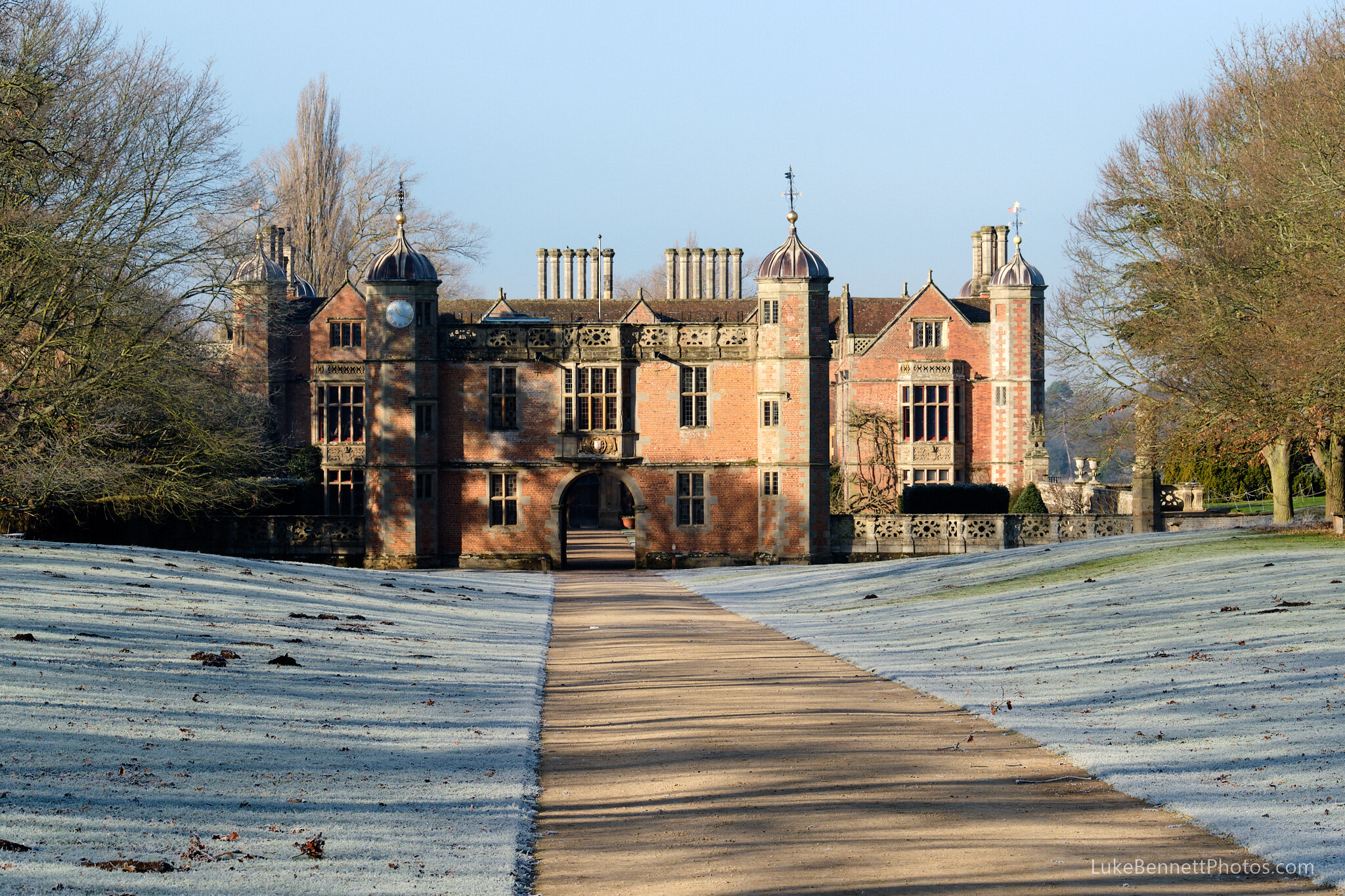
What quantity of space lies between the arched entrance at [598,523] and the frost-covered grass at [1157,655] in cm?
1063

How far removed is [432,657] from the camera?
617 inches

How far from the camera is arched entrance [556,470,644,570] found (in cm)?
3772

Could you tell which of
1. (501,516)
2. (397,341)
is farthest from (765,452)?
(397,341)

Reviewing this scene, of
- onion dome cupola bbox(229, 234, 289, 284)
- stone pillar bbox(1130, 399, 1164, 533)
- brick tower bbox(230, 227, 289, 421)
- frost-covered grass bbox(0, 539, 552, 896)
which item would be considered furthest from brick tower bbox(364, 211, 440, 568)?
stone pillar bbox(1130, 399, 1164, 533)

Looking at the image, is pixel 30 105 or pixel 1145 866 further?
pixel 30 105

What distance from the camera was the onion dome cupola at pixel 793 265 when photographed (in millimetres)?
36812

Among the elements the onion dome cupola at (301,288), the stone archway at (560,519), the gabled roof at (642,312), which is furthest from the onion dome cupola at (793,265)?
the onion dome cupola at (301,288)

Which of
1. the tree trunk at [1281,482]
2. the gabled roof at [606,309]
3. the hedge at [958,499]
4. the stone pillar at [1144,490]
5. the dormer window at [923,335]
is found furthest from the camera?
the gabled roof at [606,309]

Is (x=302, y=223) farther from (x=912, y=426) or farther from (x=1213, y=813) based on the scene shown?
(x=1213, y=813)

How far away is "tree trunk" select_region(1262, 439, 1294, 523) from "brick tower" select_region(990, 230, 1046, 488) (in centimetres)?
1400

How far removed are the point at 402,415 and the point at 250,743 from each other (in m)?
27.6

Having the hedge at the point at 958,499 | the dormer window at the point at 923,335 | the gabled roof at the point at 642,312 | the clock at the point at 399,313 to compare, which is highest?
the gabled roof at the point at 642,312

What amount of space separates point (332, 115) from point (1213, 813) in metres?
58.8

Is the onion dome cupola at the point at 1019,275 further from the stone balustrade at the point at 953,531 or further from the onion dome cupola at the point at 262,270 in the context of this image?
the onion dome cupola at the point at 262,270
